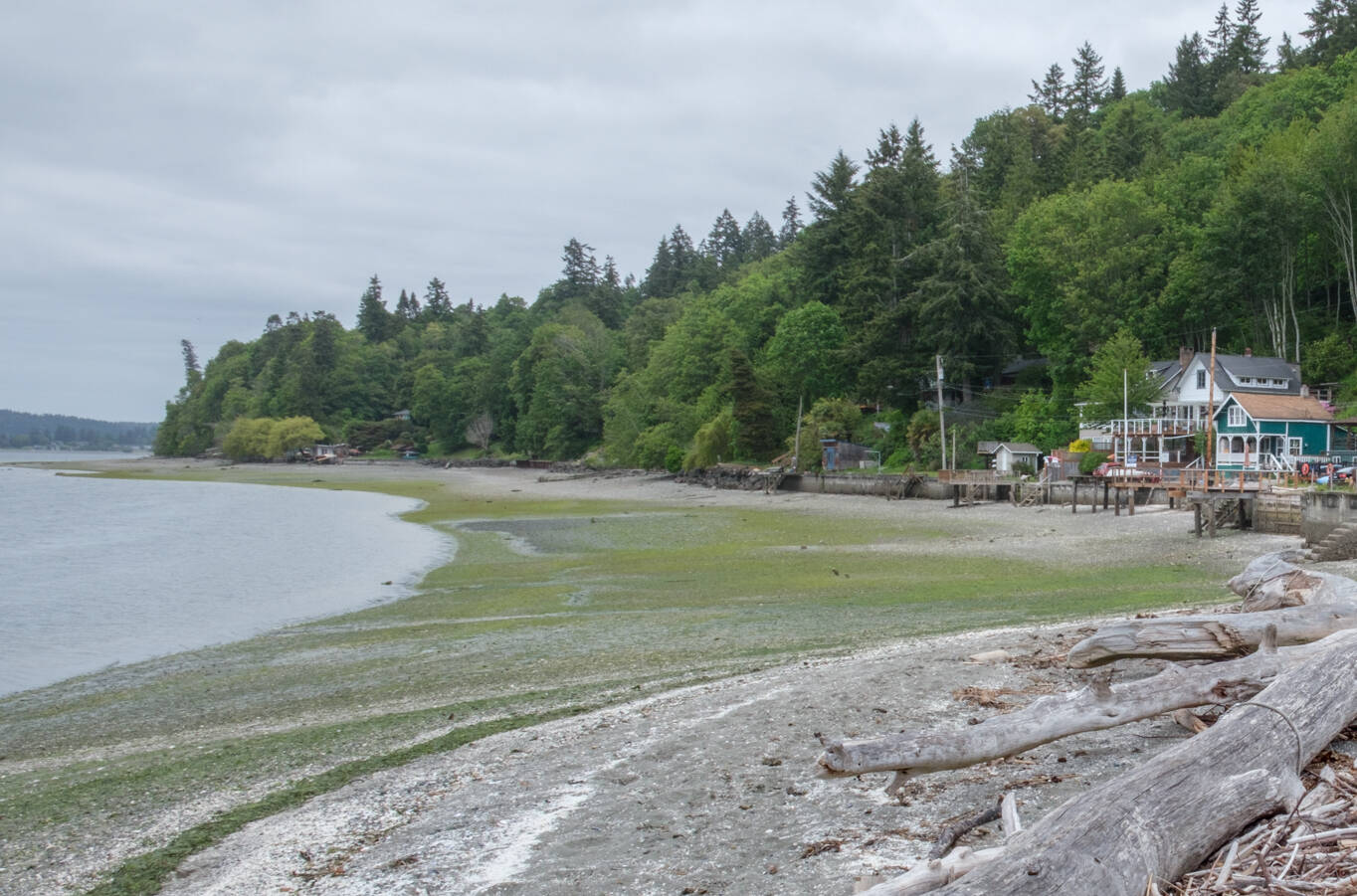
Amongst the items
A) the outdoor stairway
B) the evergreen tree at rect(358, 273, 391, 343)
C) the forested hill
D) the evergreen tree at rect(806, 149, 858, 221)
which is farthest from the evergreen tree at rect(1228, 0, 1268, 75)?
the evergreen tree at rect(358, 273, 391, 343)

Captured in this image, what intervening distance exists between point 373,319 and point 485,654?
600 ft

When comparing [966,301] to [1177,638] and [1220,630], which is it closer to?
[1220,630]

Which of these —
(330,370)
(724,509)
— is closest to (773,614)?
(724,509)

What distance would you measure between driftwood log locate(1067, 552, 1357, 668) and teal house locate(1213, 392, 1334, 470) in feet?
124

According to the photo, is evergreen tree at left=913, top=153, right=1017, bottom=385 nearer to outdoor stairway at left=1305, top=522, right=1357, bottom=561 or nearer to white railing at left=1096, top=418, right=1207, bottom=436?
white railing at left=1096, top=418, right=1207, bottom=436

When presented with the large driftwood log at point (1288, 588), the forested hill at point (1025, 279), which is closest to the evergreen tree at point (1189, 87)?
the forested hill at point (1025, 279)

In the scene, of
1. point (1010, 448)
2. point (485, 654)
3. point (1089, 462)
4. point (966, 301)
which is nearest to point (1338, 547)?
point (485, 654)

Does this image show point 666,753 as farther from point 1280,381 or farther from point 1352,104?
point 1352,104

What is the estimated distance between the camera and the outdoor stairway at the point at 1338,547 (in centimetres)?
1988

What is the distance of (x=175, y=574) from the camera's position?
2752 centimetres

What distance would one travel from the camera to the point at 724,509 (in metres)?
47.0

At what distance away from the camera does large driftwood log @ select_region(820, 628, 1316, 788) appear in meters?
5.32

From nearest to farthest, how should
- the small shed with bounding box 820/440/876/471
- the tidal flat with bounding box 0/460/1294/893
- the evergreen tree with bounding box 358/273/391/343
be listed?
the tidal flat with bounding box 0/460/1294/893 → the small shed with bounding box 820/440/876/471 → the evergreen tree with bounding box 358/273/391/343

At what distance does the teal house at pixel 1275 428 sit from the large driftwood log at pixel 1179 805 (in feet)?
136
